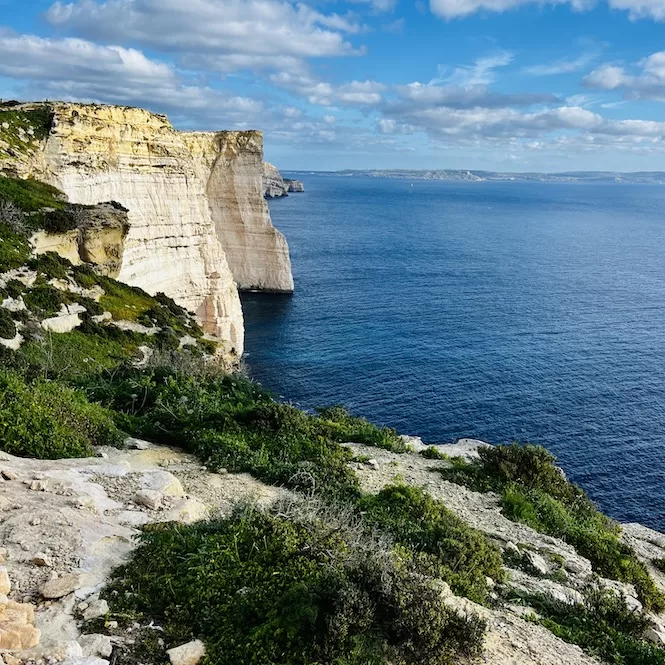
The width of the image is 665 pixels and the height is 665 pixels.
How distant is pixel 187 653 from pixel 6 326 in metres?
27.5

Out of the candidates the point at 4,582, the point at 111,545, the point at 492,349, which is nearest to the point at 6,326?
the point at 111,545

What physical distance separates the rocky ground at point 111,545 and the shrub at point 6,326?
55.6ft

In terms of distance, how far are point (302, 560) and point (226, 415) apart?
35.1ft

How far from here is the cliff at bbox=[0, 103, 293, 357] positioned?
161ft

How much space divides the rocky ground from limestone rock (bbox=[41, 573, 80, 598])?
0.06 ft

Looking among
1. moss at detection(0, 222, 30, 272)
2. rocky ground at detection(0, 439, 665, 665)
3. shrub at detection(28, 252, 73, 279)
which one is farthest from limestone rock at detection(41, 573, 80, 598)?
shrub at detection(28, 252, 73, 279)

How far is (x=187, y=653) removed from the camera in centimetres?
775

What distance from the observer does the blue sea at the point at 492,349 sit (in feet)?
139

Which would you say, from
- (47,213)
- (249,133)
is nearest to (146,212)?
(47,213)

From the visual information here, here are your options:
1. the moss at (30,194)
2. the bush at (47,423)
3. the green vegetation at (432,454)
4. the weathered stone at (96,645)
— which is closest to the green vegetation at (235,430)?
the green vegetation at (432,454)

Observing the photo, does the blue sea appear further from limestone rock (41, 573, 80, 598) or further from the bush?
limestone rock (41, 573, 80, 598)

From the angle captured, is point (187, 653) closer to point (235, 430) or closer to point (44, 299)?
point (235, 430)

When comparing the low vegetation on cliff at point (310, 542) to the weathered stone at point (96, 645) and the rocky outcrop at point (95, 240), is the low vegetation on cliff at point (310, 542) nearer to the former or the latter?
the weathered stone at point (96, 645)

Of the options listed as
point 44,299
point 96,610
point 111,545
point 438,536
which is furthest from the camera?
point 44,299
